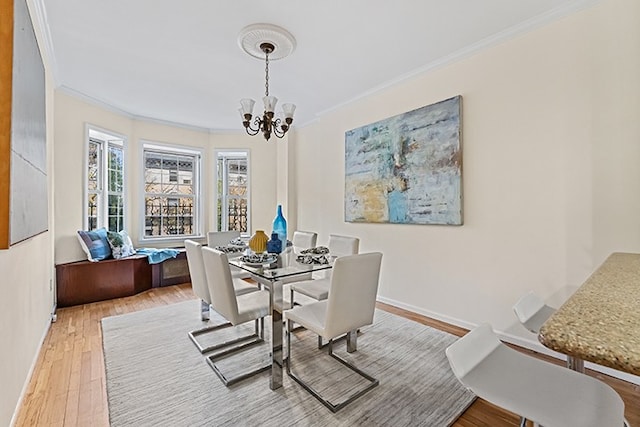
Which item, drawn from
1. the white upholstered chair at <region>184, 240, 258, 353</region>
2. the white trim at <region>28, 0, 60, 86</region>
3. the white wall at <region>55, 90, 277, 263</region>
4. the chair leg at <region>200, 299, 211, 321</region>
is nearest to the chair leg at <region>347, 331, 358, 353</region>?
the white upholstered chair at <region>184, 240, 258, 353</region>

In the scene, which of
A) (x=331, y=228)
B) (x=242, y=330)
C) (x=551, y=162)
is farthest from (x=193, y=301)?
(x=551, y=162)

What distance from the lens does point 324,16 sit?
2.27 meters

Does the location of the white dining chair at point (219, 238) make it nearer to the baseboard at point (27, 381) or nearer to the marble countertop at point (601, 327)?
the baseboard at point (27, 381)

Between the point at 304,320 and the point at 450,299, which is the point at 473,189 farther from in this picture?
the point at 304,320

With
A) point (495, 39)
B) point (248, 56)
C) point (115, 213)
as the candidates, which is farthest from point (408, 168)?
point (115, 213)

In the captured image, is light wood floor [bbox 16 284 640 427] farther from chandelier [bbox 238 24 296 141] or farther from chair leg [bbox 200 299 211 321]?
chandelier [bbox 238 24 296 141]

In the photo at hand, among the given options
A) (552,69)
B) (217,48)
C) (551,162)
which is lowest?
(551,162)

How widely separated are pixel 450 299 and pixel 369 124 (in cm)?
229

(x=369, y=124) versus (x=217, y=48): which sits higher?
(x=217, y=48)

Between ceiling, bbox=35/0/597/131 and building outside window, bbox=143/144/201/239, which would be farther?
building outside window, bbox=143/144/201/239

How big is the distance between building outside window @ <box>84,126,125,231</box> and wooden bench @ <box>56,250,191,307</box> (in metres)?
0.68

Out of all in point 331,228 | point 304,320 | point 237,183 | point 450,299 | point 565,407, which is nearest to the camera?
point 565,407

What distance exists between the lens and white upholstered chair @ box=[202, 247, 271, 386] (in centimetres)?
195

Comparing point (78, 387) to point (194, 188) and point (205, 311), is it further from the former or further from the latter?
point (194, 188)
